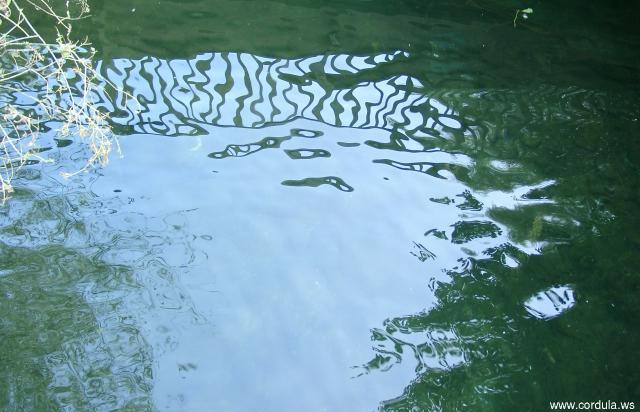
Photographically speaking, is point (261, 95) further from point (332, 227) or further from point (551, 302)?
point (551, 302)

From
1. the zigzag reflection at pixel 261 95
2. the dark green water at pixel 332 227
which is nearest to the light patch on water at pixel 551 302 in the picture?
the dark green water at pixel 332 227

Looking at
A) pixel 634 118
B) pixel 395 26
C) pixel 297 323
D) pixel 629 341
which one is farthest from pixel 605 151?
pixel 297 323

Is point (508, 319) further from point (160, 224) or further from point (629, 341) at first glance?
point (160, 224)

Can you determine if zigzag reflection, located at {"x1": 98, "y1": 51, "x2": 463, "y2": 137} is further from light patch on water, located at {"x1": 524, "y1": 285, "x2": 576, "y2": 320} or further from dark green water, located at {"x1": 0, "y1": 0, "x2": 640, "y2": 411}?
light patch on water, located at {"x1": 524, "y1": 285, "x2": 576, "y2": 320}

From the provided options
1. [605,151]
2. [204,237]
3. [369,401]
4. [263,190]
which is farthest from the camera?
[605,151]

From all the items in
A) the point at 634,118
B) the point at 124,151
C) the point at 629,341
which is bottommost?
the point at 629,341

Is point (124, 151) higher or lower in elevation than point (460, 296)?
higher

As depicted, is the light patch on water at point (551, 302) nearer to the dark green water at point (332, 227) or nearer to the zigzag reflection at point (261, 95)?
the dark green water at point (332, 227)

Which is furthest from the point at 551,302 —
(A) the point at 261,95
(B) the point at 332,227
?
(A) the point at 261,95
